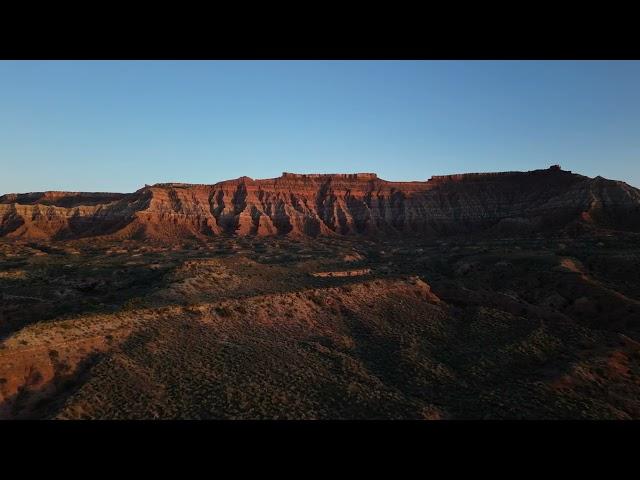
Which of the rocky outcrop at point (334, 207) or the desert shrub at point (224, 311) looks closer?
the desert shrub at point (224, 311)

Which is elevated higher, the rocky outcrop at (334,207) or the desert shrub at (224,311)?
the rocky outcrop at (334,207)

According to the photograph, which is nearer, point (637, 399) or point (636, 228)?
point (637, 399)

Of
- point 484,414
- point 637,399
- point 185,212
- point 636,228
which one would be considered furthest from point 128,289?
point 636,228

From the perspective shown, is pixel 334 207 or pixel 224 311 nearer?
pixel 224 311

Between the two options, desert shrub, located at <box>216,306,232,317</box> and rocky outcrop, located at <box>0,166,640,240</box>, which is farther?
rocky outcrop, located at <box>0,166,640,240</box>

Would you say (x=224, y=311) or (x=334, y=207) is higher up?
(x=334, y=207)

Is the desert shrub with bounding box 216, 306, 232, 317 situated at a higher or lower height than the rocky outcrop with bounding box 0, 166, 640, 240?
lower
